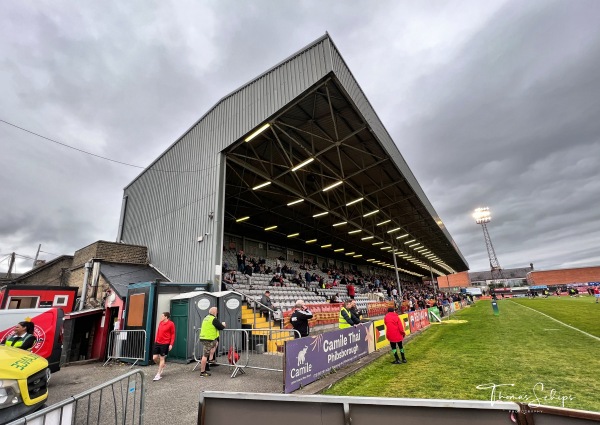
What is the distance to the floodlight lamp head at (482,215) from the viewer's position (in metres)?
92.4

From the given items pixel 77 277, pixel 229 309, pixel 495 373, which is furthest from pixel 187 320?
pixel 77 277

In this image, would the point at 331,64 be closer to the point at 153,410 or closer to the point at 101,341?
the point at 153,410

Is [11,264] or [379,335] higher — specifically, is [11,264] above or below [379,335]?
above

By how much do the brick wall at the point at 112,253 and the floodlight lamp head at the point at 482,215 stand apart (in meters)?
101

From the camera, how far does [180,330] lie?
383 inches

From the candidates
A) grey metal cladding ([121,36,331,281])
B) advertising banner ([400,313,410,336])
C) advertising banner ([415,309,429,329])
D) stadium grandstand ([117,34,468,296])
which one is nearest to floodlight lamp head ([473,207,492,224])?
stadium grandstand ([117,34,468,296])

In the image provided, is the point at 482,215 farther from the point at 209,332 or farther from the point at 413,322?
the point at 209,332

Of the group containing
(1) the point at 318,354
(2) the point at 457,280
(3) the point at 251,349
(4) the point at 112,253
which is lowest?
(3) the point at 251,349

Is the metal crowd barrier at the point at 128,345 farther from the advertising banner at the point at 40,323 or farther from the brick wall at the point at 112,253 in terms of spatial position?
the brick wall at the point at 112,253

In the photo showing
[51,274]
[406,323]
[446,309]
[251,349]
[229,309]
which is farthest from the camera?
[446,309]

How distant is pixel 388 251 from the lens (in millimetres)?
45812

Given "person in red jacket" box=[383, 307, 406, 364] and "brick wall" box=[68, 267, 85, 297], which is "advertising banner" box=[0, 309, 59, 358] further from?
"person in red jacket" box=[383, 307, 406, 364]

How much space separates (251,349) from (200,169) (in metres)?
9.58

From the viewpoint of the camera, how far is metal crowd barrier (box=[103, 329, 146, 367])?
9711 millimetres
